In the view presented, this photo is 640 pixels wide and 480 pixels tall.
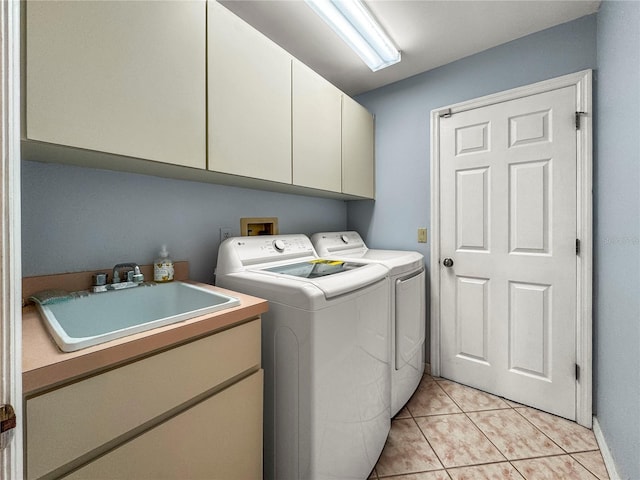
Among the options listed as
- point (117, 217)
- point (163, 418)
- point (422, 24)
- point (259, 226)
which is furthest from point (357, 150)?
point (163, 418)

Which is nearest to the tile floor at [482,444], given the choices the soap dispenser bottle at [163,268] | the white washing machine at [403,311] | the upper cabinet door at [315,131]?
the white washing machine at [403,311]

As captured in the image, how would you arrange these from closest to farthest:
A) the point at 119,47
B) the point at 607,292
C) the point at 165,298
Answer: the point at 119,47, the point at 165,298, the point at 607,292

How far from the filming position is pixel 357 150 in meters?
2.21

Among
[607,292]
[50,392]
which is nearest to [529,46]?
[607,292]

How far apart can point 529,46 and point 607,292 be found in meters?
1.59

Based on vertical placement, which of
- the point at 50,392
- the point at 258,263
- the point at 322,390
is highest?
the point at 258,263

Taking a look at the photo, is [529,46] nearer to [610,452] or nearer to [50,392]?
[610,452]

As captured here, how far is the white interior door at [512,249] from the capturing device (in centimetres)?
172

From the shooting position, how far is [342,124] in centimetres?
201

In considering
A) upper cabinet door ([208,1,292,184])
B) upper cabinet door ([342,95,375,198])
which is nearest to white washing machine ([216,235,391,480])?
upper cabinet door ([208,1,292,184])

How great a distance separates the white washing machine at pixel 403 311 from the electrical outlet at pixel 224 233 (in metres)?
0.68

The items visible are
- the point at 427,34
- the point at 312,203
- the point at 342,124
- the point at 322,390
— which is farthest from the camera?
the point at 312,203

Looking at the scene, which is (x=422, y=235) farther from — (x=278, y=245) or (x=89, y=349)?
(x=89, y=349)

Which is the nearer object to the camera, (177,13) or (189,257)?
(177,13)
